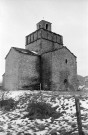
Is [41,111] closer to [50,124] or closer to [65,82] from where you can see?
[50,124]

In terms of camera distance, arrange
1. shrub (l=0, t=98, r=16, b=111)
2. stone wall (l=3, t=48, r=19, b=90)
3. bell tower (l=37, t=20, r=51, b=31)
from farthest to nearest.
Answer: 1. bell tower (l=37, t=20, r=51, b=31)
2. stone wall (l=3, t=48, r=19, b=90)
3. shrub (l=0, t=98, r=16, b=111)

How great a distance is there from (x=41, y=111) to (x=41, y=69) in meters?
16.9

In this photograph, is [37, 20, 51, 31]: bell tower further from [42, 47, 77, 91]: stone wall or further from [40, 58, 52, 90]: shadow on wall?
[40, 58, 52, 90]: shadow on wall

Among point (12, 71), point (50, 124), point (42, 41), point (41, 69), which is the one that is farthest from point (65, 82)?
point (50, 124)

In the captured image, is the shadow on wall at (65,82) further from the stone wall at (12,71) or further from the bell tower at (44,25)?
the bell tower at (44,25)

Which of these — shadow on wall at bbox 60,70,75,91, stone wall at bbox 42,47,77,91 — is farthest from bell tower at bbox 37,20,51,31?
shadow on wall at bbox 60,70,75,91

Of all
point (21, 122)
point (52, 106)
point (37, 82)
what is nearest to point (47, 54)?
point (37, 82)

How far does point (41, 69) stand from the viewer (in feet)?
99.6

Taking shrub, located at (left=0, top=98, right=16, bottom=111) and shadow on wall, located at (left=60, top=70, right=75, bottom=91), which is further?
shadow on wall, located at (left=60, top=70, right=75, bottom=91)

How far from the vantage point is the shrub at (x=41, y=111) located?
13173 millimetres

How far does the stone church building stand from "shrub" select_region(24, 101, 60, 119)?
506 inches

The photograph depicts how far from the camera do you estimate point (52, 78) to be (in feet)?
91.8

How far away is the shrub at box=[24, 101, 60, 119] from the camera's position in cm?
1317

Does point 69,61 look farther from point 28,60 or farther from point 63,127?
point 63,127
